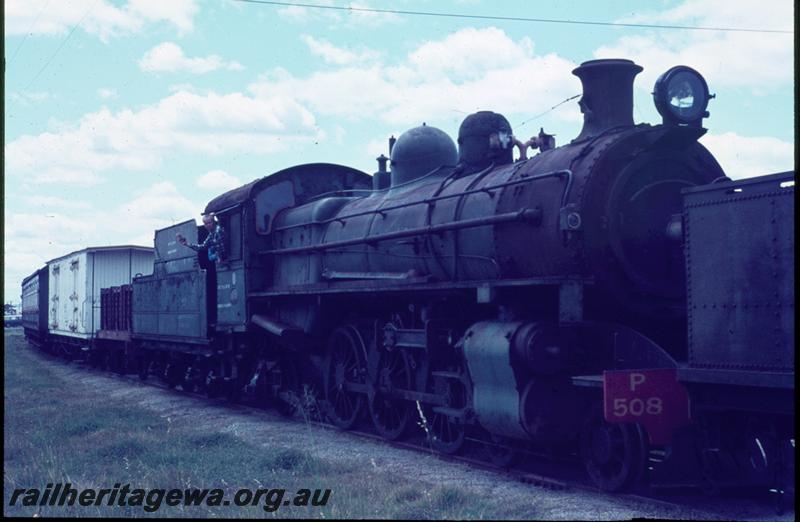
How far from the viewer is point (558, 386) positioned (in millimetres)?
8172

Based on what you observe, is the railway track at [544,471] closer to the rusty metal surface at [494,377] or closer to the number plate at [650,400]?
the rusty metal surface at [494,377]

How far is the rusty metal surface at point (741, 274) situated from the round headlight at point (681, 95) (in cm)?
149

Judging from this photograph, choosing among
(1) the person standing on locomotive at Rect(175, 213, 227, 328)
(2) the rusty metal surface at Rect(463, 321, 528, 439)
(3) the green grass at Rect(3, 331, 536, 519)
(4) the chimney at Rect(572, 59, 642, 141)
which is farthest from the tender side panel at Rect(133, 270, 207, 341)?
(4) the chimney at Rect(572, 59, 642, 141)

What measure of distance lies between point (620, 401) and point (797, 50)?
2911 millimetres

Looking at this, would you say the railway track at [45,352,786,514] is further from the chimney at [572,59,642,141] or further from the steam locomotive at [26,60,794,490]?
the chimney at [572,59,642,141]

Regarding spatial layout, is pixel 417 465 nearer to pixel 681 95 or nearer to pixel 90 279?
pixel 681 95

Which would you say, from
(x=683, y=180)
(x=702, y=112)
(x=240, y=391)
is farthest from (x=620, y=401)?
(x=240, y=391)

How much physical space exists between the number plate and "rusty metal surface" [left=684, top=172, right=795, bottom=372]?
1.44 ft

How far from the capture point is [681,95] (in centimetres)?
802

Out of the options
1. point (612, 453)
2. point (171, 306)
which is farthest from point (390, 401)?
point (171, 306)

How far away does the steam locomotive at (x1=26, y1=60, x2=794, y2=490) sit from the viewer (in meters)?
6.39

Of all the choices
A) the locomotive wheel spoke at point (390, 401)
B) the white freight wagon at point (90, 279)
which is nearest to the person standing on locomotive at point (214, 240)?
the locomotive wheel spoke at point (390, 401)

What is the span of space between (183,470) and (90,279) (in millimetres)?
22062

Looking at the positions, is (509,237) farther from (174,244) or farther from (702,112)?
(174,244)
